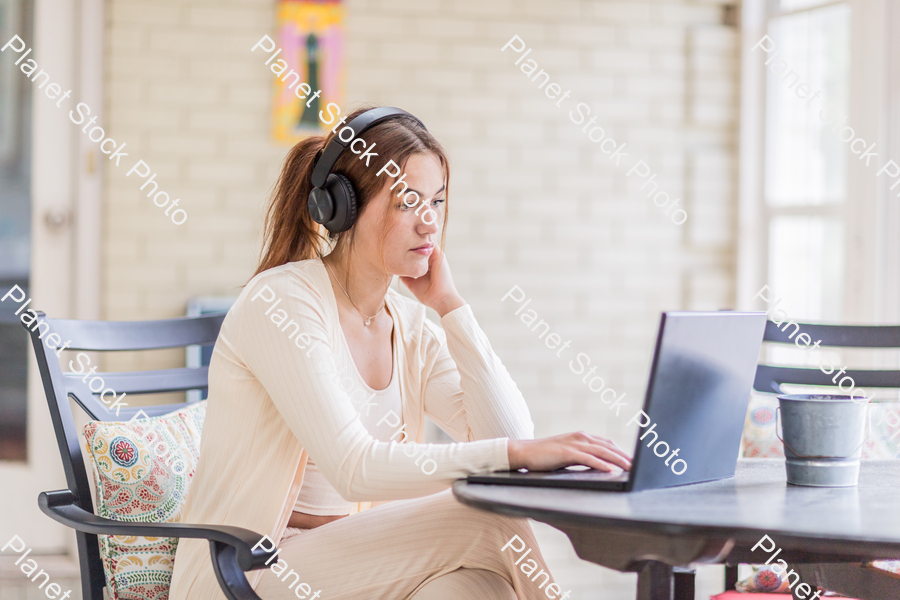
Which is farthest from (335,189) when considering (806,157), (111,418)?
(806,157)

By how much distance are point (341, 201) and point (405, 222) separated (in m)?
0.13

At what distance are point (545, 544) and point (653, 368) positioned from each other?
8.31ft

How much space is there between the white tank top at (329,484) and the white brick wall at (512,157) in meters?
1.74

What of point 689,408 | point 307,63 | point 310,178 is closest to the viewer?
point 689,408

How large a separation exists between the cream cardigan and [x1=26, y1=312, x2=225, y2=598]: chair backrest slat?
212 mm

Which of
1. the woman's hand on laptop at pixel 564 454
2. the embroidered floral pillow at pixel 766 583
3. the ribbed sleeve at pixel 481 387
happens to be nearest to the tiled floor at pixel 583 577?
the embroidered floral pillow at pixel 766 583

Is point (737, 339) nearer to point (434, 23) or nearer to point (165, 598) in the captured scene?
point (165, 598)

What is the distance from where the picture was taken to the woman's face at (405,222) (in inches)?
66.8

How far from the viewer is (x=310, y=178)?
1799 mm

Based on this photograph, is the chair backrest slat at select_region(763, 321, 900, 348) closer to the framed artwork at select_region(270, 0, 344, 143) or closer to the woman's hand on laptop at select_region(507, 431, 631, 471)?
the woman's hand on laptop at select_region(507, 431, 631, 471)

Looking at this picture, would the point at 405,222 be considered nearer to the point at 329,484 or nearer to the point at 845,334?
the point at 329,484

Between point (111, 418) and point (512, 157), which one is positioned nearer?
point (111, 418)

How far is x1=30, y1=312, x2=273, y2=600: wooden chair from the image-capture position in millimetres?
1365

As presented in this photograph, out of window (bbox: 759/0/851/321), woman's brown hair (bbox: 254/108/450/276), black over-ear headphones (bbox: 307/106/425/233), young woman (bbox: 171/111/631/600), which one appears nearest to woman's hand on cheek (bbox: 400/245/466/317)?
young woman (bbox: 171/111/631/600)
